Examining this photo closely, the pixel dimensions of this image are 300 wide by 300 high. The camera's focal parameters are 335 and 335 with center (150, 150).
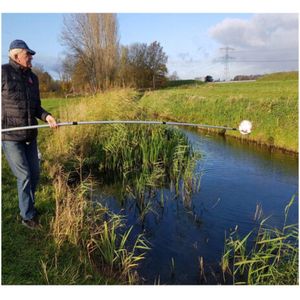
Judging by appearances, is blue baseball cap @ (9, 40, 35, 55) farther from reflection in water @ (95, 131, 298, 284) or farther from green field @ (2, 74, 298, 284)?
reflection in water @ (95, 131, 298, 284)

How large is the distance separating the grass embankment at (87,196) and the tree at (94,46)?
584cm

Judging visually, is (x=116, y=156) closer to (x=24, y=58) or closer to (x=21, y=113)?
(x=21, y=113)

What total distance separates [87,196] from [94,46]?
12.8 metres

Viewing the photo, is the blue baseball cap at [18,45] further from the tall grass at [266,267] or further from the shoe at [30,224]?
the tall grass at [266,267]

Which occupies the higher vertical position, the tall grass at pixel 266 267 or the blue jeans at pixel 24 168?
the blue jeans at pixel 24 168

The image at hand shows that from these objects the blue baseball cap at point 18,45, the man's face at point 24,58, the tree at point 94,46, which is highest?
the tree at point 94,46

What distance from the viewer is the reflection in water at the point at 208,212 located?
454 centimetres

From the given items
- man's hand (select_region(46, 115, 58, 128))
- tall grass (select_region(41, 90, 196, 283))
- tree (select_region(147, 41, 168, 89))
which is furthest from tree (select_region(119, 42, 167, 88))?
man's hand (select_region(46, 115, 58, 128))

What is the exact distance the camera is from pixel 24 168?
13.5 feet

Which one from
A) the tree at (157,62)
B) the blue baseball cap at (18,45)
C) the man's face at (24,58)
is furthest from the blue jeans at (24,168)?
the tree at (157,62)

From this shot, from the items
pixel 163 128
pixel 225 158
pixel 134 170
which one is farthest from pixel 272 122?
pixel 134 170

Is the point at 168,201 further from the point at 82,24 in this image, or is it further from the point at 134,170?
the point at 82,24

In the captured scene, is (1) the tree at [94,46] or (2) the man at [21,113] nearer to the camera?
(2) the man at [21,113]

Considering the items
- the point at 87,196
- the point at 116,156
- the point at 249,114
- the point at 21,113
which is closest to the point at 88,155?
the point at 116,156
